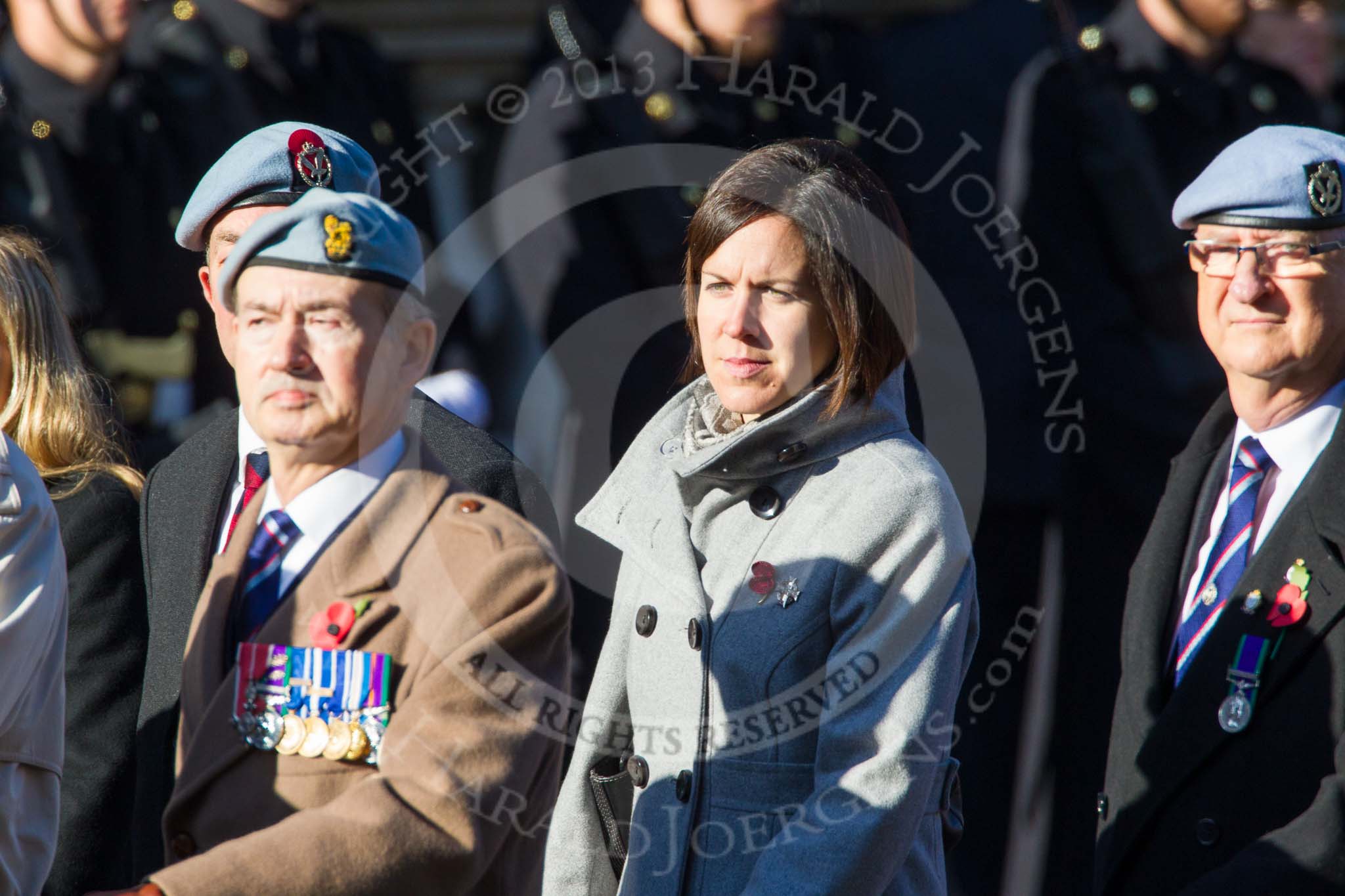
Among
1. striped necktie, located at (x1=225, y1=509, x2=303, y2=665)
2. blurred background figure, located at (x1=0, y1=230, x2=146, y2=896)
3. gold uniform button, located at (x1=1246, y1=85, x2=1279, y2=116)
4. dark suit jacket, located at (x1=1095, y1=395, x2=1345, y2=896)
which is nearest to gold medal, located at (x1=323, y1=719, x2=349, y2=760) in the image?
striped necktie, located at (x1=225, y1=509, x2=303, y2=665)

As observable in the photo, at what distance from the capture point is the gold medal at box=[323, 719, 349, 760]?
6.53ft

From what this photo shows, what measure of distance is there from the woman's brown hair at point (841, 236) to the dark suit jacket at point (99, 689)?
3.87 ft

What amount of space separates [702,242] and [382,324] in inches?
34.7

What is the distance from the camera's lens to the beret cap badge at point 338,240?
6.46 feet

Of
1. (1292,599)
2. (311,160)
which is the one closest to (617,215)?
(311,160)

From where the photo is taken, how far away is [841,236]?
104 inches

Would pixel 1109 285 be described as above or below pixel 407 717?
above

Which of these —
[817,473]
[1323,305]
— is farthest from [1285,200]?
[817,473]

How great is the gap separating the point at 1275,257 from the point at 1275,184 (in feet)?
0.40

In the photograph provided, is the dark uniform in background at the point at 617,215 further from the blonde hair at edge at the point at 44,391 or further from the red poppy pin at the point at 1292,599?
the red poppy pin at the point at 1292,599

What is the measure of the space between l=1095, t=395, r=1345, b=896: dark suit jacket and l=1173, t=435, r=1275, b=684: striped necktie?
4 centimetres

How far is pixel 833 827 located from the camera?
2.46m

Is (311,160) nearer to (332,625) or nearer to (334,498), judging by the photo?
(334,498)

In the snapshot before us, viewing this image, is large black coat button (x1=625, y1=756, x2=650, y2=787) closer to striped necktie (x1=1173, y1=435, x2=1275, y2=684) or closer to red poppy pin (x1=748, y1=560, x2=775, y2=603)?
red poppy pin (x1=748, y1=560, x2=775, y2=603)
